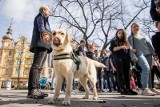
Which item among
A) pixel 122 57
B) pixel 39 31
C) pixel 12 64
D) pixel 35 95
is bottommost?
pixel 35 95

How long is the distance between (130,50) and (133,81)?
18.6 ft

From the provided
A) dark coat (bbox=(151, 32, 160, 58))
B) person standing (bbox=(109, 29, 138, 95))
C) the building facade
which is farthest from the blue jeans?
the building facade

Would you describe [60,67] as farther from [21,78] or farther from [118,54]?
A: [21,78]

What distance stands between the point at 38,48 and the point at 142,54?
11.1 ft

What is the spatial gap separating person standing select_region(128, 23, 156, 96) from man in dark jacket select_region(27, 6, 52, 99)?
2940 mm

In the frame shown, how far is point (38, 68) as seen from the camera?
18.1ft

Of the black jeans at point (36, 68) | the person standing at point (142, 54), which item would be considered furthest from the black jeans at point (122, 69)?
the black jeans at point (36, 68)

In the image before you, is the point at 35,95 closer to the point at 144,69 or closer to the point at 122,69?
the point at 122,69

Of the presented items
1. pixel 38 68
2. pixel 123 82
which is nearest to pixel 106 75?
pixel 123 82

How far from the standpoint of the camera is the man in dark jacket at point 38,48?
5.34 meters

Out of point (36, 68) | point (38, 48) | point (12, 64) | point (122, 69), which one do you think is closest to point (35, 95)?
point (36, 68)

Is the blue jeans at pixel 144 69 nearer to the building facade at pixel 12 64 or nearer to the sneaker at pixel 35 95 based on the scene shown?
the sneaker at pixel 35 95

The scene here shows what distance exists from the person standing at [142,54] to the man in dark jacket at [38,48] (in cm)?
294

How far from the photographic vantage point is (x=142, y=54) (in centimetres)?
710
